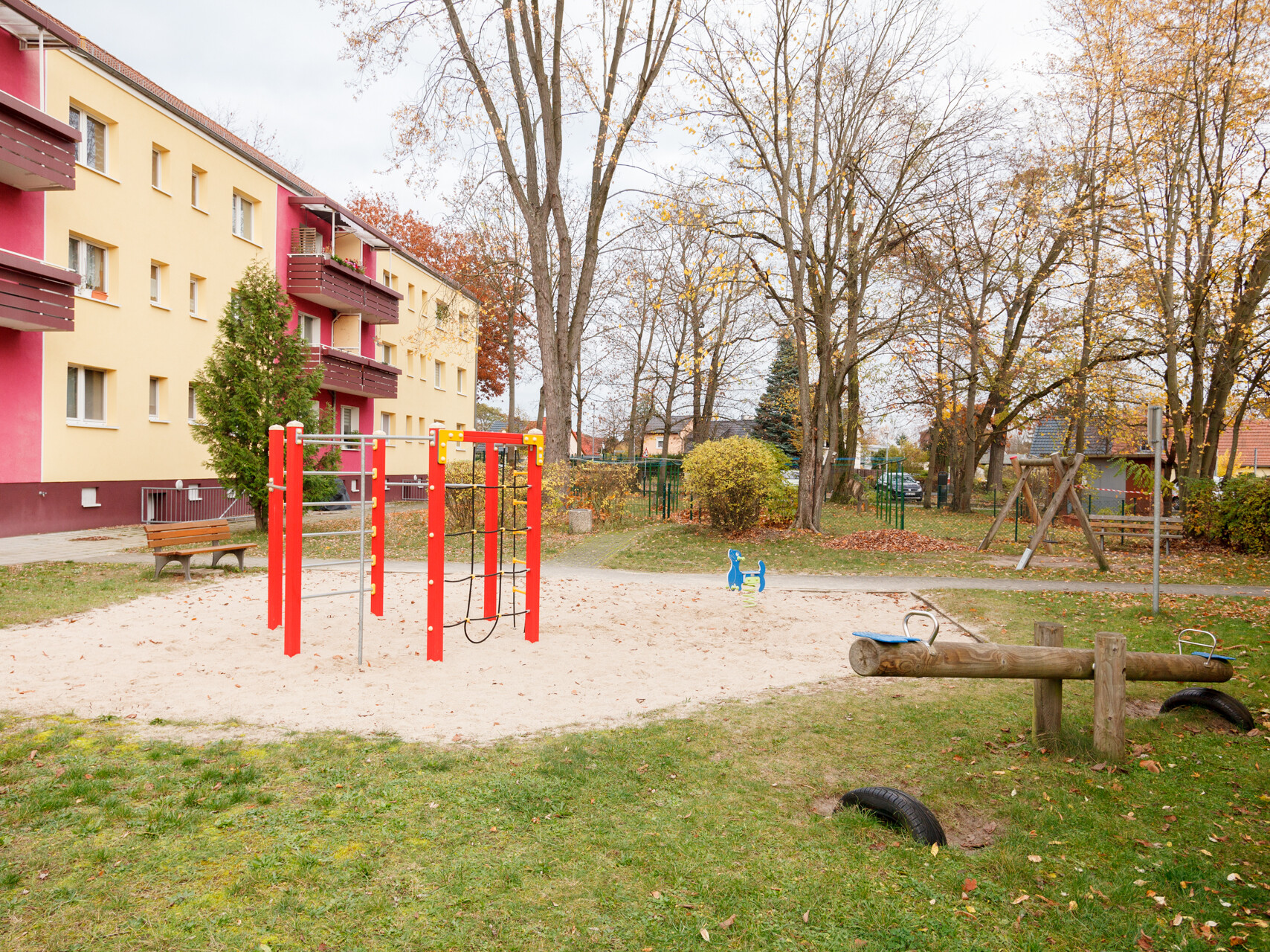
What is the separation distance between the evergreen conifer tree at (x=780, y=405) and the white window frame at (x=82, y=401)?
28.1 metres

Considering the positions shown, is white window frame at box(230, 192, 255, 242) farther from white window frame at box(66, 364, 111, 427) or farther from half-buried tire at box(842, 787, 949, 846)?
half-buried tire at box(842, 787, 949, 846)

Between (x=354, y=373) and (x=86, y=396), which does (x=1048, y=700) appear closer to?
(x=86, y=396)

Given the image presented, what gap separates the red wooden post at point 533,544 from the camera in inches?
310

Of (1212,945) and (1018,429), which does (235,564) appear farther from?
(1018,429)

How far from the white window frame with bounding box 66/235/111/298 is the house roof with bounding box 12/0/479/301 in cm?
386

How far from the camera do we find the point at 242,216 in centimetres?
2362

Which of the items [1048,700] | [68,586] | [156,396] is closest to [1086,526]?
[1048,700]

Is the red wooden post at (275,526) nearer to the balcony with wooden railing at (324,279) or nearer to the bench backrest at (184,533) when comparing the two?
the bench backrest at (184,533)

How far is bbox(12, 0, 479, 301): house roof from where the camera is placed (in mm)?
15312

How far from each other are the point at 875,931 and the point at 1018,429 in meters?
29.3

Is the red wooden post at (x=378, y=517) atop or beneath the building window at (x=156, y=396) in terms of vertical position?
beneath

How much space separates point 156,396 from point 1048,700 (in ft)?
70.4

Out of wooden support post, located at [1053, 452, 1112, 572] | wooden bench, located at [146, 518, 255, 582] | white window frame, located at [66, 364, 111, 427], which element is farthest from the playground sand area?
white window frame, located at [66, 364, 111, 427]

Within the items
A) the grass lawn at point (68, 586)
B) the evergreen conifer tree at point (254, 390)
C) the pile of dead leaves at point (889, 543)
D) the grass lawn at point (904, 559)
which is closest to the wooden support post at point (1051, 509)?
the grass lawn at point (904, 559)
